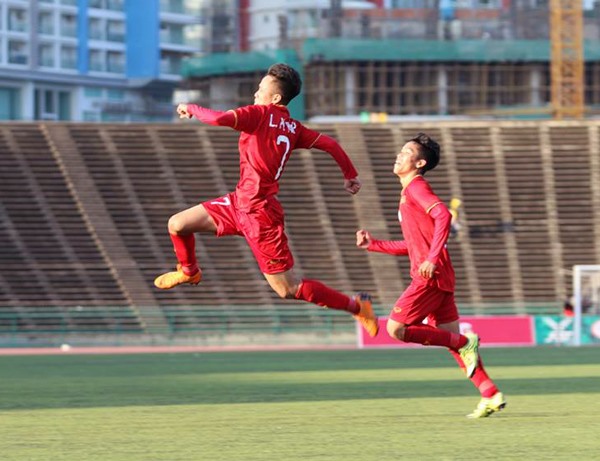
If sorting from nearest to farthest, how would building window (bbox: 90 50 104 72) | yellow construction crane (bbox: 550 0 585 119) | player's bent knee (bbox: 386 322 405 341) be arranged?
1. player's bent knee (bbox: 386 322 405 341)
2. yellow construction crane (bbox: 550 0 585 119)
3. building window (bbox: 90 50 104 72)

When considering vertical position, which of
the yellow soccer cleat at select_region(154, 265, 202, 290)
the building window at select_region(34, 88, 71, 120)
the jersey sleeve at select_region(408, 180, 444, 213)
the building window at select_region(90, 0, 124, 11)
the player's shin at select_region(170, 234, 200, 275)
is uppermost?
the building window at select_region(90, 0, 124, 11)

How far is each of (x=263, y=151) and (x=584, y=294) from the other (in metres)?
25.1

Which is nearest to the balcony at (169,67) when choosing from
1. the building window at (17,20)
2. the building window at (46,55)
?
the building window at (46,55)

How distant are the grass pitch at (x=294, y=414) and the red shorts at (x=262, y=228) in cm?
127

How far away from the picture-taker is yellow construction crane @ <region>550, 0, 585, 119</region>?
220 ft

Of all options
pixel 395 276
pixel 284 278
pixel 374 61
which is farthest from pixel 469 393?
pixel 374 61

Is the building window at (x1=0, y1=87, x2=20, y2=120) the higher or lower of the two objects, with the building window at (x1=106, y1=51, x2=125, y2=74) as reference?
lower

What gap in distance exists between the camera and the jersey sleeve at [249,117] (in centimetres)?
1021

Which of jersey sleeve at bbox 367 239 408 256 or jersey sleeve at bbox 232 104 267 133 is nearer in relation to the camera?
jersey sleeve at bbox 232 104 267 133

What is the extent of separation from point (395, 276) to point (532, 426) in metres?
31.0

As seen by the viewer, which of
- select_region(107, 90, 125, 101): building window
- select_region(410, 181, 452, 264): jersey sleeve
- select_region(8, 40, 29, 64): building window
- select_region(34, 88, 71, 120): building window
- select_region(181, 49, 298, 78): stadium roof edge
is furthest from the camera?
select_region(107, 90, 125, 101): building window

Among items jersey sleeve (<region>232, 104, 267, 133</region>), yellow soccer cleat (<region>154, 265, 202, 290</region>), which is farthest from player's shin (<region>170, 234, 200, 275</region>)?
jersey sleeve (<region>232, 104, 267, 133</region>)

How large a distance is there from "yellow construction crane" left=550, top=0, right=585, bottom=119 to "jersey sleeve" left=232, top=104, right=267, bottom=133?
188ft

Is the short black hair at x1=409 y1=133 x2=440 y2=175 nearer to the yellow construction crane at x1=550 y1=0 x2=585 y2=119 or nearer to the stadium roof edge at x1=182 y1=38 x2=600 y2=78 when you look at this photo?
the yellow construction crane at x1=550 y1=0 x2=585 y2=119
